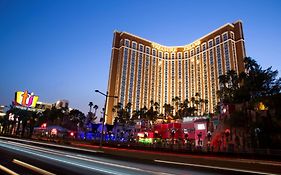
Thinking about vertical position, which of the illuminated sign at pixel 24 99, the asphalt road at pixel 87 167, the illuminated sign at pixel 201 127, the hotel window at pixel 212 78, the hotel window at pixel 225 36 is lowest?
the asphalt road at pixel 87 167

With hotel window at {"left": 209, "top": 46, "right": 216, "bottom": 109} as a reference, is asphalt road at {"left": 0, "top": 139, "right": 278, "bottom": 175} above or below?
below

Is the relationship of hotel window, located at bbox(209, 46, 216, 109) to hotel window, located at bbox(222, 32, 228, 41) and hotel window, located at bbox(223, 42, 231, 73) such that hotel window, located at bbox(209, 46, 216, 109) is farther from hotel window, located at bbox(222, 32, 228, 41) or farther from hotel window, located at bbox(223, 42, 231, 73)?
hotel window, located at bbox(222, 32, 228, 41)

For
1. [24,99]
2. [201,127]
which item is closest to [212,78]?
[201,127]

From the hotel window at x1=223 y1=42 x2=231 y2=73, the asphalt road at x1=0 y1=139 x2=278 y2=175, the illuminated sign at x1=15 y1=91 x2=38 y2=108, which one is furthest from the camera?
the hotel window at x1=223 y1=42 x2=231 y2=73

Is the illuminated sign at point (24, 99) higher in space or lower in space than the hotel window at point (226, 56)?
lower

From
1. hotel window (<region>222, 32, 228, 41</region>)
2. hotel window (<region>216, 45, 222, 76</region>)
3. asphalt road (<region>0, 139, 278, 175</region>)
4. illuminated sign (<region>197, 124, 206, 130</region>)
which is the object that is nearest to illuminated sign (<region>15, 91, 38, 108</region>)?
illuminated sign (<region>197, 124, 206, 130</region>)

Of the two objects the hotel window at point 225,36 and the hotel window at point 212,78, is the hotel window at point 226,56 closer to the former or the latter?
the hotel window at point 225,36

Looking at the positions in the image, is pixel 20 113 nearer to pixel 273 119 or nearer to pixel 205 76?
pixel 273 119

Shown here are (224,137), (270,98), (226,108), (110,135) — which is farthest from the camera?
(110,135)

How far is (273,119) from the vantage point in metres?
50.0

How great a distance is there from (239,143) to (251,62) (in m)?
21.4

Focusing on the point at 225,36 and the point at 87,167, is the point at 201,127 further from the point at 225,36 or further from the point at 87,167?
the point at 225,36

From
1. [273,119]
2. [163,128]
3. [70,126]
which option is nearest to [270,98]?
[273,119]

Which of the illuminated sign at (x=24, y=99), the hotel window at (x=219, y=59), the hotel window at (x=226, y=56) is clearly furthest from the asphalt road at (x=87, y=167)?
the hotel window at (x=219, y=59)
